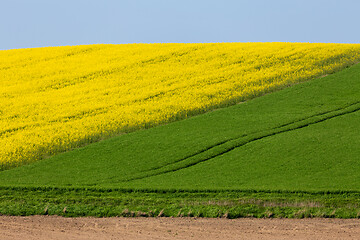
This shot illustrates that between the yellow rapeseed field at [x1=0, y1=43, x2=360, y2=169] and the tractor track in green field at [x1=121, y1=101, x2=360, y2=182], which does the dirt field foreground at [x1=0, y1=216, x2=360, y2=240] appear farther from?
the yellow rapeseed field at [x1=0, y1=43, x2=360, y2=169]

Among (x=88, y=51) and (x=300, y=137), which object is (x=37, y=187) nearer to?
(x=300, y=137)

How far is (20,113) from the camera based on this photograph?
99.7 ft

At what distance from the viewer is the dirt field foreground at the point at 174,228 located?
41.7 ft

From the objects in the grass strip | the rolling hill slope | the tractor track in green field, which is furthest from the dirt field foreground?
the tractor track in green field

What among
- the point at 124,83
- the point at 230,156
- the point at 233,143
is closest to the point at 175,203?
the point at 230,156

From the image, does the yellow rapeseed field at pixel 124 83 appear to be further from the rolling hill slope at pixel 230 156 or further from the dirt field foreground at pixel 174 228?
the dirt field foreground at pixel 174 228

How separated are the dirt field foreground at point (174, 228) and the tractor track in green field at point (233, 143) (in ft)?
20.8

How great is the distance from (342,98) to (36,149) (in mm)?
16391

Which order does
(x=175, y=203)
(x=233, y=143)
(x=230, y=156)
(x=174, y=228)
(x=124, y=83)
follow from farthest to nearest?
(x=124, y=83), (x=233, y=143), (x=230, y=156), (x=175, y=203), (x=174, y=228)

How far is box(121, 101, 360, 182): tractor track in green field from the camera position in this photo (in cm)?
2145

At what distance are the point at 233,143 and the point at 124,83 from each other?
1421cm

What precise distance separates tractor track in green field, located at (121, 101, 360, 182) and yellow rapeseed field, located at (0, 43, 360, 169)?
16.1 ft

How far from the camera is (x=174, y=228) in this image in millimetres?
13398

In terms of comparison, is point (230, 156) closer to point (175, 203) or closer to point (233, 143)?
point (233, 143)
